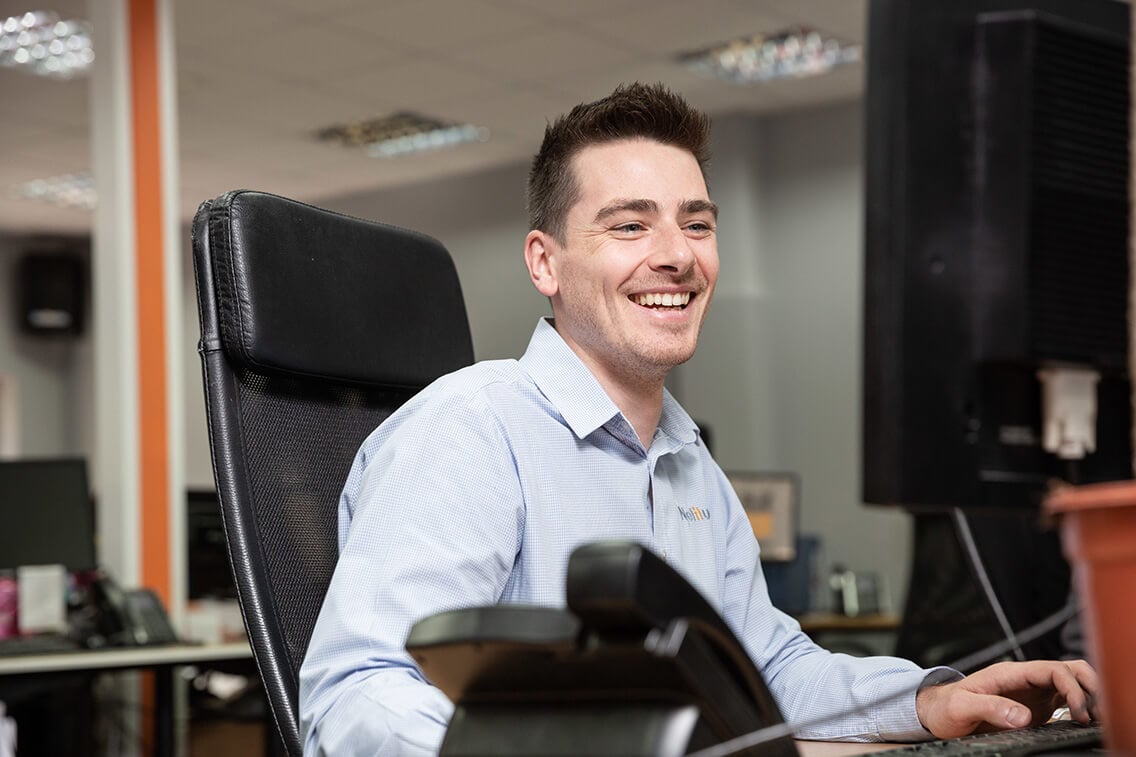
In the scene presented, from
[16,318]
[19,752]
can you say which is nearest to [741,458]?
[19,752]

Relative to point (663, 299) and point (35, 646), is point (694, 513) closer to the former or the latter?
point (663, 299)

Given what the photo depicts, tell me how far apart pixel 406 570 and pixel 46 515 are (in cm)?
276

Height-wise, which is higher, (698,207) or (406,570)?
(698,207)

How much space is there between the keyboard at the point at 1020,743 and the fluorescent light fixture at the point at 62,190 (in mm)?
6902

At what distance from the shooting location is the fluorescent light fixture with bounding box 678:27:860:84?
18.0ft

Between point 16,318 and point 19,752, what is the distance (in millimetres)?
5576

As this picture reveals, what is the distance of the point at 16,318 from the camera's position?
8891mm

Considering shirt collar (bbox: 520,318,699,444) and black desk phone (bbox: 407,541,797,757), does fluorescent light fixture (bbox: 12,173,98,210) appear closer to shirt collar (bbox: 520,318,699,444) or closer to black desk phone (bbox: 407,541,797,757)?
shirt collar (bbox: 520,318,699,444)

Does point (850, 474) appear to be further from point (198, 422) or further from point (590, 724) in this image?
point (590, 724)

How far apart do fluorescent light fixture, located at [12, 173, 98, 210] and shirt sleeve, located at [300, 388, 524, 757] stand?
6.54m

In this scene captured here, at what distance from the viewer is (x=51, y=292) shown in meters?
8.76

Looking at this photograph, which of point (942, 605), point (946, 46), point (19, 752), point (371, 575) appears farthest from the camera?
point (19, 752)

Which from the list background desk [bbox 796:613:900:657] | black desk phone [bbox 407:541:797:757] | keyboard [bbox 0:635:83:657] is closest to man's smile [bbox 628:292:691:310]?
black desk phone [bbox 407:541:797:757]

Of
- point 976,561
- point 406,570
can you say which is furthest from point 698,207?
point 976,561
